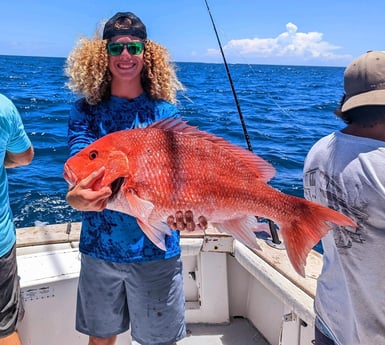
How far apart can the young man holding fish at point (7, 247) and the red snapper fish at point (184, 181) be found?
2.25 feet

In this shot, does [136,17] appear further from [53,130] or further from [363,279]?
[53,130]

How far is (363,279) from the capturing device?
1.68 meters

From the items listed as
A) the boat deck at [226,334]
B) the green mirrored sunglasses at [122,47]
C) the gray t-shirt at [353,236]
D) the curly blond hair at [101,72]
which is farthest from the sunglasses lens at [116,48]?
the boat deck at [226,334]

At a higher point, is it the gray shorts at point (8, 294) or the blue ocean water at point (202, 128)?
the gray shorts at point (8, 294)

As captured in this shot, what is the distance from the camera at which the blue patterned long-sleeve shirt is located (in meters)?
2.32

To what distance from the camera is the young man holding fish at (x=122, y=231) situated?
7.65 feet

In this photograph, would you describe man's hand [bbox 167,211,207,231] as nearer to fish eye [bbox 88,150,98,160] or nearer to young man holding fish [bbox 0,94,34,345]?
fish eye [bbox 88,150,98,160]

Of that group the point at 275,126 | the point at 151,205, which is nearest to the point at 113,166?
the point at 151,205

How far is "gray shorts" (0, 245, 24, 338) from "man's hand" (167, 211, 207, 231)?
1046 mm

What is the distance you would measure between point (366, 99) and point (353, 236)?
510 mm

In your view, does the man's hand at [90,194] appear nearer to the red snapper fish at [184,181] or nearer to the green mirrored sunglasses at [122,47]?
the red snapper fish at [184,181]

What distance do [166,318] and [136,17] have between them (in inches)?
65.4

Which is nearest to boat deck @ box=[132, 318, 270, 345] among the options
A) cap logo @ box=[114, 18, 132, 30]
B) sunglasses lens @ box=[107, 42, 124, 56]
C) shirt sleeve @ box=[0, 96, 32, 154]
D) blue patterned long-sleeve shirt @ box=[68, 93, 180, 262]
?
blue patterned long-sleeve shirt @ box=[68, 93, 180, 262]

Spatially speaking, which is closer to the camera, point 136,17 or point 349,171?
point 349,171
